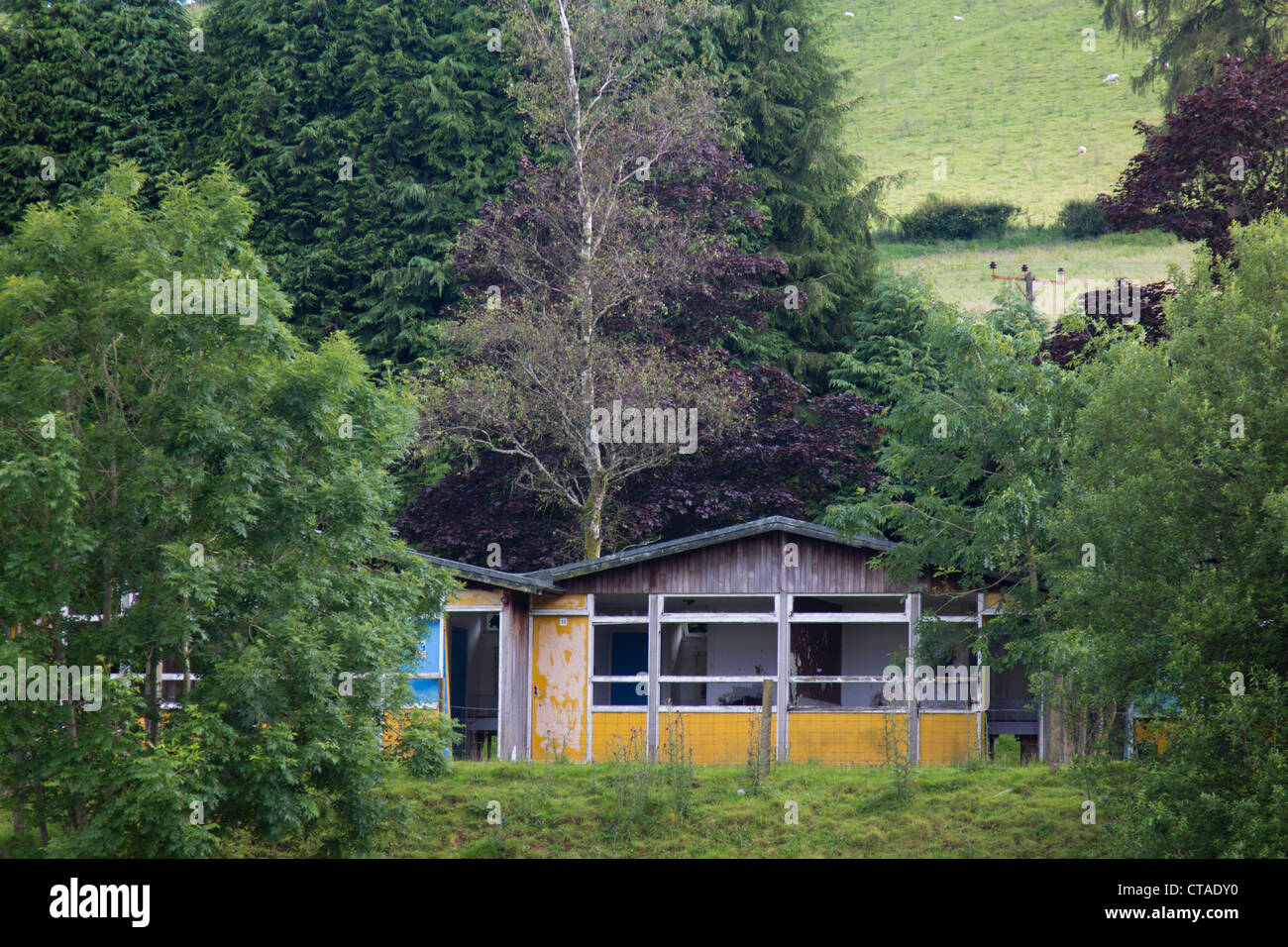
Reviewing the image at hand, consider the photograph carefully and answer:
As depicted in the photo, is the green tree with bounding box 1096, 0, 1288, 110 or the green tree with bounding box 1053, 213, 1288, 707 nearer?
the green tree with bounding box 1053, 213, 1288, 707

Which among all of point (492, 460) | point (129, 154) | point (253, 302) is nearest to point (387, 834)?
point (253, 302)

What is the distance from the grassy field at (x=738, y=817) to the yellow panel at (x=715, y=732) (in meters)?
3.25

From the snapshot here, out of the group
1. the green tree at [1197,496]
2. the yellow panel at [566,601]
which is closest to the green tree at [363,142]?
the yellow panel at [566,601]

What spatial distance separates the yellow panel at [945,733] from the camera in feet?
70.9

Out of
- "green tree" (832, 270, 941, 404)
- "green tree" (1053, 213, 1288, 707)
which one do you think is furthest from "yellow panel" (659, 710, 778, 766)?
"green tree" (832, 270, 941, 404)

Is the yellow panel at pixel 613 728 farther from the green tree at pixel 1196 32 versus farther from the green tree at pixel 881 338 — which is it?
the green tree at pixel 1196 32

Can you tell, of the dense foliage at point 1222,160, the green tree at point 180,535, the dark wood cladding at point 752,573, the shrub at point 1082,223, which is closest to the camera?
the green tree at point 180,535

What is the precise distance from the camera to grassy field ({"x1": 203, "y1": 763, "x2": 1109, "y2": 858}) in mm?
16062

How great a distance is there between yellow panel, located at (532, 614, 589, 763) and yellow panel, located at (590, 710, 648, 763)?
202 millimetres

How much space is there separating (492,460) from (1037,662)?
563 inches

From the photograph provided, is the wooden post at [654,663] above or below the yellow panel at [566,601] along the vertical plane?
below

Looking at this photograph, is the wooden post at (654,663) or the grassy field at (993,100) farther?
the grassy field at (993,100)

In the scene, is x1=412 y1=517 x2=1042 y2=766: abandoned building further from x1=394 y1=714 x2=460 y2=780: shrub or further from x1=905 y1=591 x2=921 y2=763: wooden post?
x1=394 y1=714 x2=460 y2=780: shrub
